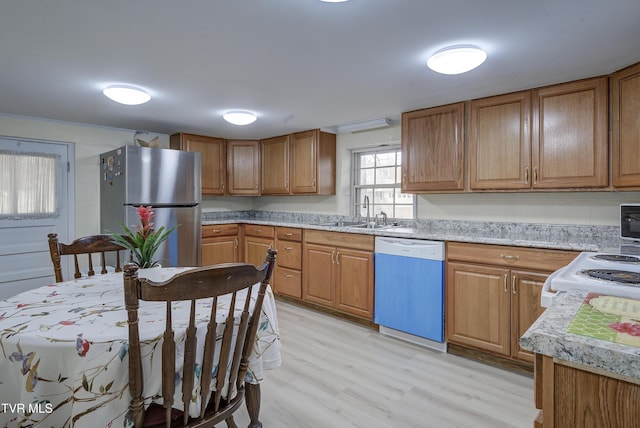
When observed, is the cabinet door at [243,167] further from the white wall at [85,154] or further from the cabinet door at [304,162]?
the white wall at [85,154]

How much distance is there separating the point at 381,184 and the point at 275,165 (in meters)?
1.49

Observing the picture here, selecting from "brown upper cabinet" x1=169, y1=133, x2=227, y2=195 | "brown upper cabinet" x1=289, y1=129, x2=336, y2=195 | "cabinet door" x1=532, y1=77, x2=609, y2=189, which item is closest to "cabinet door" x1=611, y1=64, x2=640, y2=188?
"cabinet door" x1=532, y1=77, x2=609, y2=189

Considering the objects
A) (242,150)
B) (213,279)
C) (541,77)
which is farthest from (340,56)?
(242,150)

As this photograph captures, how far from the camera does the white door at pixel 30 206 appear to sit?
347 centimetres

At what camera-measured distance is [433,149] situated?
309 centimetres

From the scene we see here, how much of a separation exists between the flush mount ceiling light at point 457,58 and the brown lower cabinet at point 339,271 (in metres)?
1.58

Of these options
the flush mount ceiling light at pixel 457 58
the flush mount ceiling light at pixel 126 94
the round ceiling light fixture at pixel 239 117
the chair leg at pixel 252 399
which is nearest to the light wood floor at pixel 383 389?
the chair leg at pixel 252 399

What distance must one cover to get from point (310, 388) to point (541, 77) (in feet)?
8.64

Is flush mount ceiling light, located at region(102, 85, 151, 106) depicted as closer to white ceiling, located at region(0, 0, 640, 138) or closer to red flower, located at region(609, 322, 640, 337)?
white ceiling, located at region(0, 0, 640, 138)

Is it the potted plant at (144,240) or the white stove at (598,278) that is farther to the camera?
the potted plant at (144,240)

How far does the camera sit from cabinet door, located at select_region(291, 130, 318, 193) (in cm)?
411

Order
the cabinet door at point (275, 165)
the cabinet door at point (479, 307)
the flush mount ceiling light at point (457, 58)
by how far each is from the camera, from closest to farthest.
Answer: the flush mount ceiling light at point (457, 58) < the cabinet door at point (479, 307) < the cabinet door at point (275, 165)

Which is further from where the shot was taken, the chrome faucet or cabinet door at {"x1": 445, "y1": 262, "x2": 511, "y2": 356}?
the chrome faucet

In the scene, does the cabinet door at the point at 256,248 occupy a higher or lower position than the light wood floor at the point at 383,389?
higher
